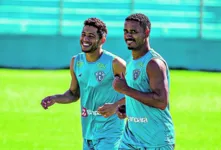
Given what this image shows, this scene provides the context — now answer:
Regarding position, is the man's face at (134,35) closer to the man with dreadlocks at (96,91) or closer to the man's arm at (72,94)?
the man with dreadlocks at (96,91)

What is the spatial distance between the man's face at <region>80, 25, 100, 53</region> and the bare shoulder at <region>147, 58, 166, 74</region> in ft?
4.67

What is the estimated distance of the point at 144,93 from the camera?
315 inches

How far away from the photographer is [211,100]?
2084 cm

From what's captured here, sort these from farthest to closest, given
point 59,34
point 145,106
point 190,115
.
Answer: point 59,34, point 190,115, point 145,106

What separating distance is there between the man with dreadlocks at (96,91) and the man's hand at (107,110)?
1.00 feet

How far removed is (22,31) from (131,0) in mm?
4288

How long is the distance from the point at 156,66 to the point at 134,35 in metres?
0.40

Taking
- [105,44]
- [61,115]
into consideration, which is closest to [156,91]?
[61,115]

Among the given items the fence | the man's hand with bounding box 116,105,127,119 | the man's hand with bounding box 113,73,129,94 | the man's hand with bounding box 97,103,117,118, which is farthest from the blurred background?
the man's hand with bounding box 113,73,129,94

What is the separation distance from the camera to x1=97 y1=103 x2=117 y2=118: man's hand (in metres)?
8.81

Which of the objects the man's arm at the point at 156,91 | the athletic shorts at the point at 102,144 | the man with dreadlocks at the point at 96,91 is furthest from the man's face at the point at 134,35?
the athletic shorts at the point at 102,144

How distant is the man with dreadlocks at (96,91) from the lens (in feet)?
30.9

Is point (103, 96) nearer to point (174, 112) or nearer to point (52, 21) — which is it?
point (174, 112)

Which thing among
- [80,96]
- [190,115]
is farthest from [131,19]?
[190,115]
